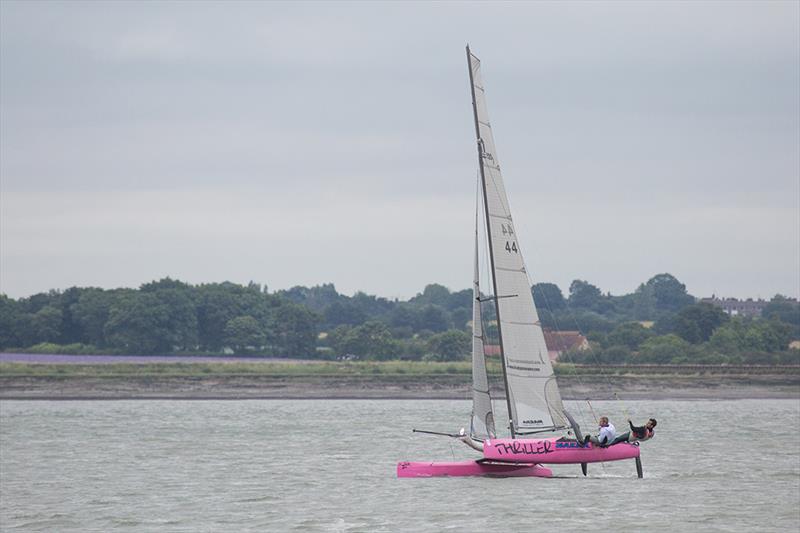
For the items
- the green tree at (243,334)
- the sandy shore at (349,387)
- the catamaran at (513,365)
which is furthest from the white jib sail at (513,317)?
the green tree at (243,334)

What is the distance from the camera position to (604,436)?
46.2 meters

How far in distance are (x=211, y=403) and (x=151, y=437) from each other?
4716 cm

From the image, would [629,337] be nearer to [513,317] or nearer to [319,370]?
[319,370]

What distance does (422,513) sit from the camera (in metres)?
45.8

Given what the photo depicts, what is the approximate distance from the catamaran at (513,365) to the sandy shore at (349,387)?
237 feet

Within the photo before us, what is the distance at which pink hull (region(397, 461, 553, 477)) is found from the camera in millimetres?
49438

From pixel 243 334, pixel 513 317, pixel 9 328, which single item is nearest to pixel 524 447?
pixel 513 317

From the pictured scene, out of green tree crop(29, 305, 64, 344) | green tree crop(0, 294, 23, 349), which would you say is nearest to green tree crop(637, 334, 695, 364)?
green tree crop(29, 305, 64, 344)

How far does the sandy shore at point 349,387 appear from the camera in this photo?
12344cm

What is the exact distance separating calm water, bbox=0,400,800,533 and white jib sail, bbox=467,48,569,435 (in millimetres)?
3159

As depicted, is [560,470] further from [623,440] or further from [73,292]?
[73,292]

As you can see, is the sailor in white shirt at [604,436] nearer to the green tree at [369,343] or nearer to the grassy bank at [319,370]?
the grassy bank at [319,370]

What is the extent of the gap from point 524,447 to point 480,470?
368cm

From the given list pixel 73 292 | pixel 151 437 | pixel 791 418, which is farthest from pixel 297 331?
pixel 151 437
